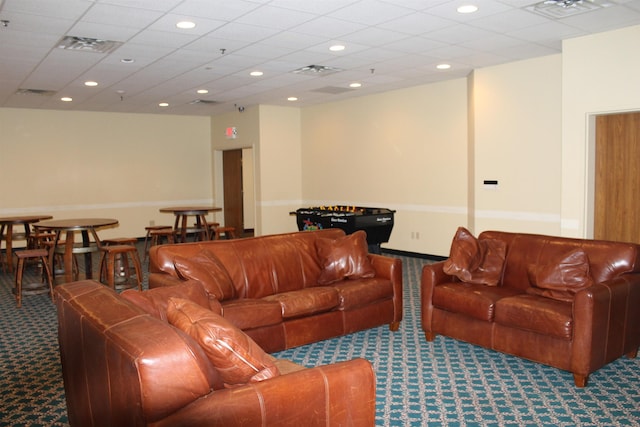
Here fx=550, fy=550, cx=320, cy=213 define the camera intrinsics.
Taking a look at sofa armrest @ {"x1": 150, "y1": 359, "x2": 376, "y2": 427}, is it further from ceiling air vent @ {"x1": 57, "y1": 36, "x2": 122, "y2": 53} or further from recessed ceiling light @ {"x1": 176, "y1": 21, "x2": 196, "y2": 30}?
ceiling air vent @ {"x1": 57, "y1": 36, "x2": 122, "y2": 53}

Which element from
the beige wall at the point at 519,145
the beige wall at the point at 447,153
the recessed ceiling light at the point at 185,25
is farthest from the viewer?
the beige wall at the point at 447,153

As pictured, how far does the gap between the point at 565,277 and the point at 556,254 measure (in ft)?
1.17

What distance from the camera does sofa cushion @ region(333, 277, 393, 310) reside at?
4.77 metres

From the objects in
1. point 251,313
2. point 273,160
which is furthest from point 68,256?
point 273,160

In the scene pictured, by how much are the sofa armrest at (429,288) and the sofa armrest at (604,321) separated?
1.27 metres

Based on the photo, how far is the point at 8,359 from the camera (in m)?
4.56

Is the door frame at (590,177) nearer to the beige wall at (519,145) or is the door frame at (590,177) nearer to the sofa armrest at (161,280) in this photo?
the beige wall at (519,145)

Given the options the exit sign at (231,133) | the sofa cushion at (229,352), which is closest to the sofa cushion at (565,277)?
the sofa cushion at (229,352)

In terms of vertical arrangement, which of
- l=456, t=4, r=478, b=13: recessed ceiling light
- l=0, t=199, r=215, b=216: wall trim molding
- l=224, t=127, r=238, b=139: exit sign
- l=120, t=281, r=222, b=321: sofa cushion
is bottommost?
l=120, t=281, r=222, b=321: sofa cushion

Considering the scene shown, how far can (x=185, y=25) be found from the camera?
541 cm

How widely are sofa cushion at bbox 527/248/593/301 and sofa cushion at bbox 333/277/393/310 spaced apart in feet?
4.29

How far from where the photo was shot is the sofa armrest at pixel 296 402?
1.95 meters

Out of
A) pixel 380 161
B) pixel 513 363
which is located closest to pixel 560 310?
pixel 513 363

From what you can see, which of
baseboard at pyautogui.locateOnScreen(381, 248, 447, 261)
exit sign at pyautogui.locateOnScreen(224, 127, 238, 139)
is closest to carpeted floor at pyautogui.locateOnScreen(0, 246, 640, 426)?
baseboard at pyautogui.locateOnScreen(381, 248, 447, 261)
